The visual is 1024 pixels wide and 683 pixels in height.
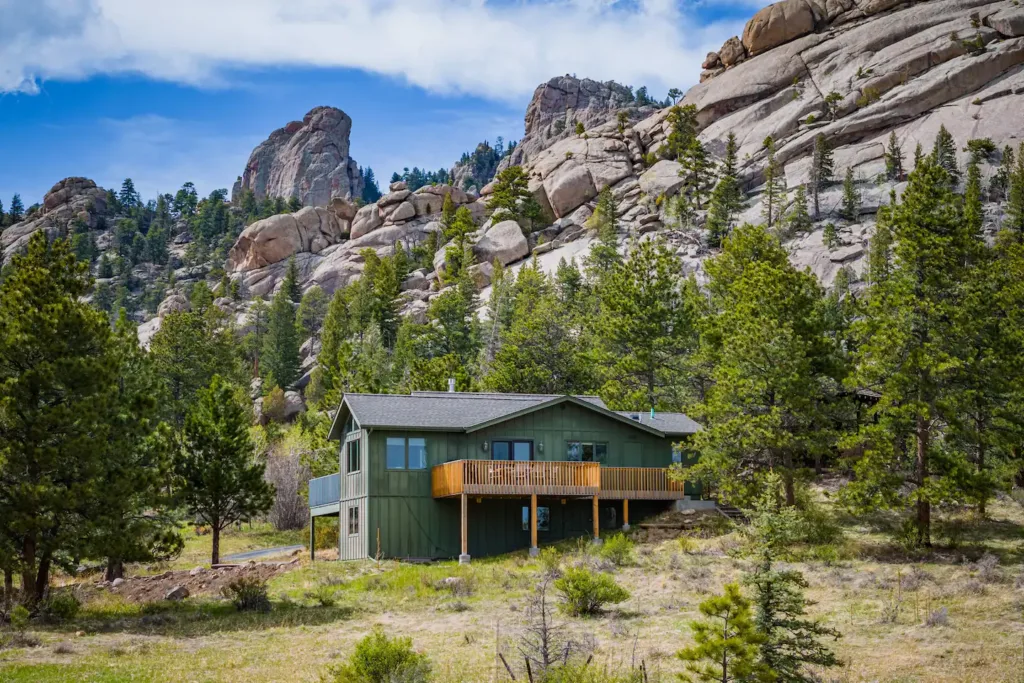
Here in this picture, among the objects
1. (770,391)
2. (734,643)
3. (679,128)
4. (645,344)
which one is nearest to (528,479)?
(770,391)

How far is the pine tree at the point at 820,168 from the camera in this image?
312 feet

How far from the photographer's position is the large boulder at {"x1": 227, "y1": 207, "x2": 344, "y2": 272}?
128 meters

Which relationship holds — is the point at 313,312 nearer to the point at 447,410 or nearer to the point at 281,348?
the point at 281,348

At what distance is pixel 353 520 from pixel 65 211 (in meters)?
155

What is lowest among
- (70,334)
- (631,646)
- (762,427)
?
(631,646)

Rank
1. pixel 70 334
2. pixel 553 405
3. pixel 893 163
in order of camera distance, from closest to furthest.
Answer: pixel 70 334, pixel 553 405, pixel 893 163

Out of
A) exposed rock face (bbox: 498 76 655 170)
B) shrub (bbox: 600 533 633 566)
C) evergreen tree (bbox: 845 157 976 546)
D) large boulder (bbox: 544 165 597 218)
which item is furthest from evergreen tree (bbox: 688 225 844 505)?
exposed rock face (bbox: 498 76 655 170)

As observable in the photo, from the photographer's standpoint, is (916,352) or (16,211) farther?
(16,211)

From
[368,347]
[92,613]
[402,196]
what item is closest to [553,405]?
[92,613]

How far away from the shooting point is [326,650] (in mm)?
17734

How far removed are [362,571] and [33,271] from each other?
506 inches

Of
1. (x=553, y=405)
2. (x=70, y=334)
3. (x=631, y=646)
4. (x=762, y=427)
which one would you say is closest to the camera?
(x=631, y=646)

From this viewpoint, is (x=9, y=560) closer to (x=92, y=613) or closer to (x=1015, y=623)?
(x=92, y=613)

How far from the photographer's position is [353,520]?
34688mm
